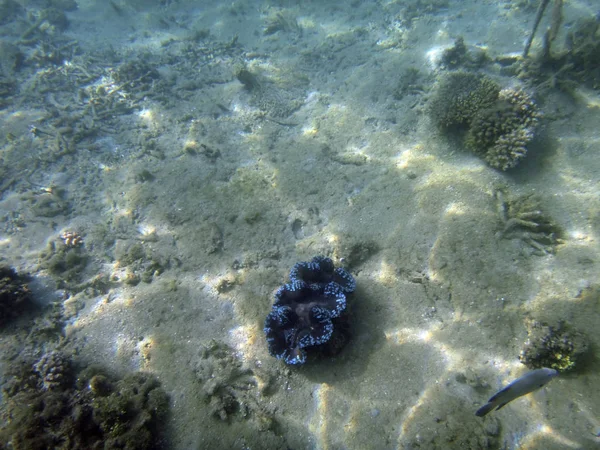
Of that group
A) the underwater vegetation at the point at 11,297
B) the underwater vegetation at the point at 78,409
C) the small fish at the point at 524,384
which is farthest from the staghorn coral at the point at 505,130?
the underwater vegetation at the point at 11,297

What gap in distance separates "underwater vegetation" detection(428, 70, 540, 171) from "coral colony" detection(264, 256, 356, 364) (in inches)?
138

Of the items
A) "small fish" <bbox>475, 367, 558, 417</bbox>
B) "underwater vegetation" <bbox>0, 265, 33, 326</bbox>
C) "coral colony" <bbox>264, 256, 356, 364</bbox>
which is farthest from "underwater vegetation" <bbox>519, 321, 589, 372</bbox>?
"underwater vegetation" <bbox>0, 265, 33, 326</bbox>

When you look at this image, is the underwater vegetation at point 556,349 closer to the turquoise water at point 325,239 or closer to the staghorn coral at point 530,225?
the turquoise water at point 325,239

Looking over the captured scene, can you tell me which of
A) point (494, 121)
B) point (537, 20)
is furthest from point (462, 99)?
point (537, 20)

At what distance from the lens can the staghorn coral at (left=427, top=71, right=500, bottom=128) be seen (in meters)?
5.66

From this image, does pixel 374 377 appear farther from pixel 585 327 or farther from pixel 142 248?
pixel 142 248

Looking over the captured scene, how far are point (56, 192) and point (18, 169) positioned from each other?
1840mm

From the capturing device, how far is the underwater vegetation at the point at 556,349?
330 cm

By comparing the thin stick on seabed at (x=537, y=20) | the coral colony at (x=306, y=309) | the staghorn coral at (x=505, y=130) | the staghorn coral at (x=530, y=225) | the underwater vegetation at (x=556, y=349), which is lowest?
the underwater vegetation at (x=556, y=349)

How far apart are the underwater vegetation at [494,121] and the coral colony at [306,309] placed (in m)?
3.51

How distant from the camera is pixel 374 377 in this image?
3740mm

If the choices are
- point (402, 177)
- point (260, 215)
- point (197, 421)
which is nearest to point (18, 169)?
point (260, 215)

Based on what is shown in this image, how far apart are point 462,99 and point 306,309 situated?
196 inches

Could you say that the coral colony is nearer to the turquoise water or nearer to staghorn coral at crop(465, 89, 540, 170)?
the turquoise water
